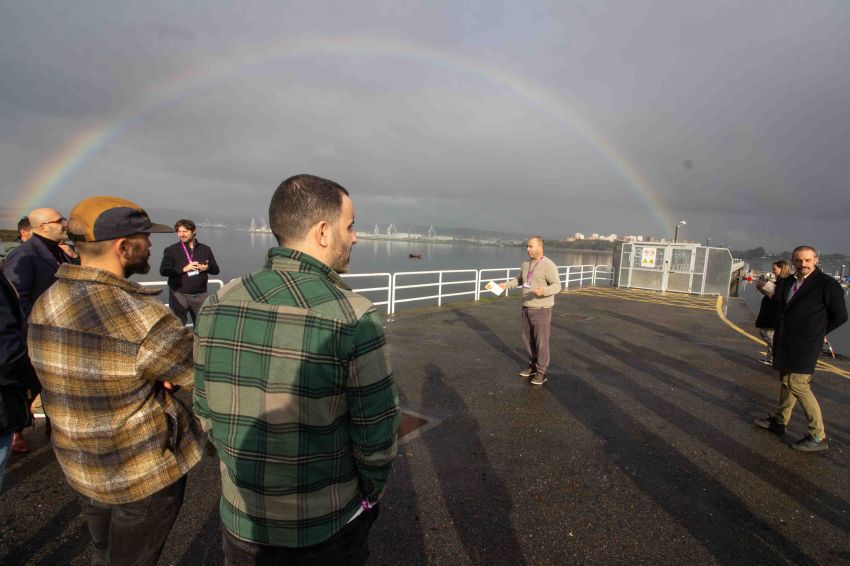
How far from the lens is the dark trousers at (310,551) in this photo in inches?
53.7

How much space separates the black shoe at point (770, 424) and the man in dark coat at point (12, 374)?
605 cm

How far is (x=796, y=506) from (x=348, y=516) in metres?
3.49

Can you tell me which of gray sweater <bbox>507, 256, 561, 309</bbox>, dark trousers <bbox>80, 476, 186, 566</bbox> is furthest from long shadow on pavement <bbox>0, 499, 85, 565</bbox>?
gray sweater <bbox>507, 256, 561, 309</bbox>

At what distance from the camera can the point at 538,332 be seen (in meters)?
5.56

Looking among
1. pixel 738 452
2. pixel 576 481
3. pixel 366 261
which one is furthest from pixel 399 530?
pixel 366 261

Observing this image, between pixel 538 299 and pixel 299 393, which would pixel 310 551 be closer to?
pixel 299 393

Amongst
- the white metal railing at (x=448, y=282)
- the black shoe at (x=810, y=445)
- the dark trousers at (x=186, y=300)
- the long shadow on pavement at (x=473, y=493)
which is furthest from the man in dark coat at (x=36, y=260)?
the black shoe at (x=810, y=445)

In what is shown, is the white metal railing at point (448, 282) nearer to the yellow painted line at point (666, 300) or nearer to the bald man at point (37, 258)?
the bald man at point (37, 258)

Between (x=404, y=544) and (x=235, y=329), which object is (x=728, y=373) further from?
(x=235, y=329)

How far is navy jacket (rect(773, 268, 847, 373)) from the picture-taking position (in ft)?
13.1

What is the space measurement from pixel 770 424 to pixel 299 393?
516 cm

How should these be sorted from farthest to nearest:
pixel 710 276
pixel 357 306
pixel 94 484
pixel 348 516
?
pixel 710 276 → pixel 94 484 → pixel 348 516 → pixel 357 306

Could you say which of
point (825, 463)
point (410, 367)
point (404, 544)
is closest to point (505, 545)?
point (404, 544)

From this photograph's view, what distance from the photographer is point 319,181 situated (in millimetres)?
1436
